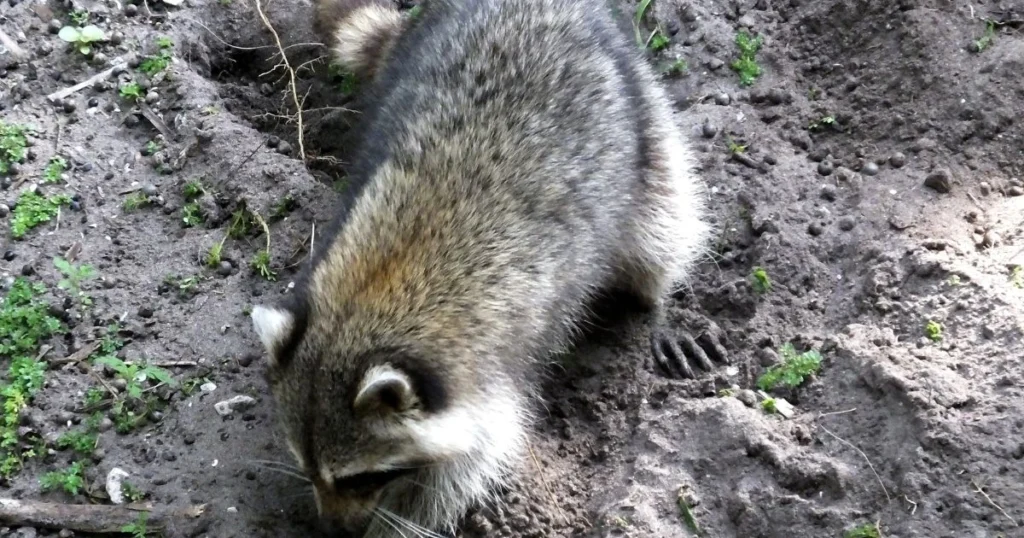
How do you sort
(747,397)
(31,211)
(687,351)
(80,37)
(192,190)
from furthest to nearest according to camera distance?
(80,37)
(192,190)
(31,211)
(687,351)
(747,397)

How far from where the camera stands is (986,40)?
13.4 feet

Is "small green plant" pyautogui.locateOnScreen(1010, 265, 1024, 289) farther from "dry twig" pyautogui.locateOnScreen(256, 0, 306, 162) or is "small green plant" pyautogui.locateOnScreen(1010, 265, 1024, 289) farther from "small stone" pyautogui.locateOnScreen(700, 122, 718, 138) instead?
"dry twig" pyautogui.locateOnScreen(256, 0, 306, 162)

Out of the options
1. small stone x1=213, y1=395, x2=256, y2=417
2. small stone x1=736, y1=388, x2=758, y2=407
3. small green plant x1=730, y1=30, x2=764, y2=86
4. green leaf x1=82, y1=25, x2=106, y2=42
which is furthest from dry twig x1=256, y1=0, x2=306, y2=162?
small stone x1=736, y1=388, x2=758, y2=407

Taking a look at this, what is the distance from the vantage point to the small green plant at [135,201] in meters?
4.13

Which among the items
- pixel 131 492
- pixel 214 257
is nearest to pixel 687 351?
pixel 214 257

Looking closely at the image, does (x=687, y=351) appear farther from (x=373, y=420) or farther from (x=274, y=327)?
(x=274, y=327)

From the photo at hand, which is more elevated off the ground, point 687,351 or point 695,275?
point 695,275

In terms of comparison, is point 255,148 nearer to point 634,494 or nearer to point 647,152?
point 647,152

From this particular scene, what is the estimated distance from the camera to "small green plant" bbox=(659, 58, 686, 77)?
4.71 m

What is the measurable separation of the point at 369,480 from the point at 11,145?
260 cm

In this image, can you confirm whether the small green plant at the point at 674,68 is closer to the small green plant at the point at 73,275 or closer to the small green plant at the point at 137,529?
the small green plant at the point at 73,275

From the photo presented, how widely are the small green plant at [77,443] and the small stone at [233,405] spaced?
1.52 ft

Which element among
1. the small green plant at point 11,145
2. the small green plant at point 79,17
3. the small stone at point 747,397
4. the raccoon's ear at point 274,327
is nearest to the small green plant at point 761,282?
the small stone at point 747,397

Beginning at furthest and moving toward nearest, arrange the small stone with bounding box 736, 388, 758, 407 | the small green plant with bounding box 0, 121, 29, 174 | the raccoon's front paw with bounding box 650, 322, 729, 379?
the small green plant with bounding box 0, 121, 29, 174, the raccoon's front paw with bounding box 650, 322, 729, 379, the small stone with bounding box 736, 388, 758, 407
